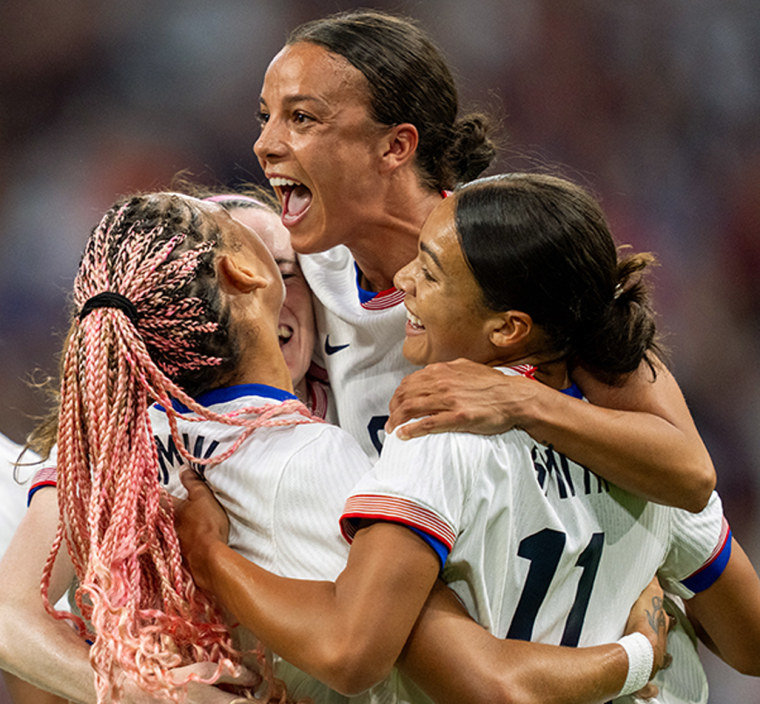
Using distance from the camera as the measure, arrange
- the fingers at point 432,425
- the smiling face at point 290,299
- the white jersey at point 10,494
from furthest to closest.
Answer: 1. the white jersey at point 10,494
2. the smiling face at point 290,299
3. the fingers at point 432,425

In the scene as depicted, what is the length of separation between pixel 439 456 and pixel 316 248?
934 mm

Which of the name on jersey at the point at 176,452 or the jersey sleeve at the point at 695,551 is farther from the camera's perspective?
the jersey sleeve at the point at 695,551

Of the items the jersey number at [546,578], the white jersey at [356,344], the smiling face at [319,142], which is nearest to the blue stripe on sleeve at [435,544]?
the jersey number at [546,578]

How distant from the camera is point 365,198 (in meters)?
2.23

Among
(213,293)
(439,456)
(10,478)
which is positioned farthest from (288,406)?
(10,478)

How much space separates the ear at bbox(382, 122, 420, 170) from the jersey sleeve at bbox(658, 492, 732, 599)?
102 centimetres

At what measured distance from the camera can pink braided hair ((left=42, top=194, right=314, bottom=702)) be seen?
1.47m

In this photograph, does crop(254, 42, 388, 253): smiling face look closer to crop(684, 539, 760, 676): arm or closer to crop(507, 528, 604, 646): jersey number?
crop(507, 528, 604, 646): jersey number

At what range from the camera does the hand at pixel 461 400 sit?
56.7 inches

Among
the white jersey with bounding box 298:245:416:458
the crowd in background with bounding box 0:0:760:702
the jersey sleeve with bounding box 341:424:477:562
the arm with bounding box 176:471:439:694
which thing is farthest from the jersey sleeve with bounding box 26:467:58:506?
the crowd in background with bounding box 0:0:760:702

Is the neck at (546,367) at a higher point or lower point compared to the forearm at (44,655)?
higher

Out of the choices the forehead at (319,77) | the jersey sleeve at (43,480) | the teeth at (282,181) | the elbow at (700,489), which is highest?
the forehead at (319,77)

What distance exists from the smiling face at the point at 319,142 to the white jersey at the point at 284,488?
25.2 inches

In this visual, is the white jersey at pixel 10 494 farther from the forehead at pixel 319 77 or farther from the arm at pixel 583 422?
the arm at pixel 583 422
